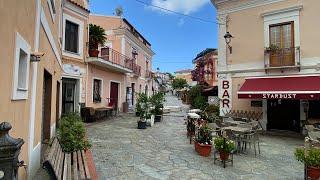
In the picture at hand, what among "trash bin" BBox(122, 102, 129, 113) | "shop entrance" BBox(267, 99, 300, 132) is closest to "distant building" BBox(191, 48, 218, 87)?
"trash bin" BBox(122, 102, 129, 113)

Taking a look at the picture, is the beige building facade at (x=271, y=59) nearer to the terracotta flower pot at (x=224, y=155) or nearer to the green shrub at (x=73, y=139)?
the terracotta flower pot at (x=224, y=155)

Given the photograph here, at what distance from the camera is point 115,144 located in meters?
10.2

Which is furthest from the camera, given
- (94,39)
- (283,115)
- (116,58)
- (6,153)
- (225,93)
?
(116,58)

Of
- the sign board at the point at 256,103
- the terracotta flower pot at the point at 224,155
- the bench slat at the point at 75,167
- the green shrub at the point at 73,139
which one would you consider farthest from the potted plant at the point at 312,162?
the sign board at the point at 256,103

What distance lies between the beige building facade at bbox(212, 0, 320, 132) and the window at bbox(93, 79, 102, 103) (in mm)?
8631

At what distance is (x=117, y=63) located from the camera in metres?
21.4

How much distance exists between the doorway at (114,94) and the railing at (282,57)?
12141mm

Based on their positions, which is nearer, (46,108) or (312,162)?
(312,162)

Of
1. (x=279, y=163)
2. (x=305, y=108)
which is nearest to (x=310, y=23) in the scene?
(x=305, y=108)

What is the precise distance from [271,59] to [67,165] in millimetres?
11625

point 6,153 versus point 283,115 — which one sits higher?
point 6,153

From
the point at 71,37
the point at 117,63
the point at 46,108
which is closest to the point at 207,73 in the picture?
the point at 117,63

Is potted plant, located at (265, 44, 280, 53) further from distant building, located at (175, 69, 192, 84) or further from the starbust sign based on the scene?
distant building, located at (175, 69, 192, 84)

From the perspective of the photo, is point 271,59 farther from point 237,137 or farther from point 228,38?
point 237,137
